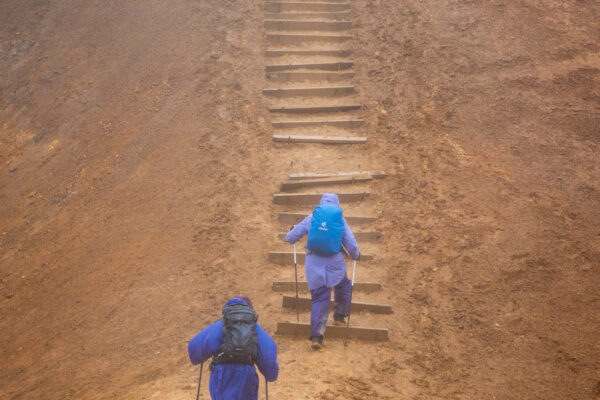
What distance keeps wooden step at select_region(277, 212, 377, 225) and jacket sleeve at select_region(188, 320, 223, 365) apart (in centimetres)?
480

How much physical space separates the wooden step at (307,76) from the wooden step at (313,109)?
1144 millimetres

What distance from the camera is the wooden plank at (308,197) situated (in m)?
9.44

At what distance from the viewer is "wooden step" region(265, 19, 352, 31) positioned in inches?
533

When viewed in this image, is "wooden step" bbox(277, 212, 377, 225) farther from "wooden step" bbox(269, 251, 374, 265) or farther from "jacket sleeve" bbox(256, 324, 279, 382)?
"jacket sleeve" bbox(256, 324, 279, 382)

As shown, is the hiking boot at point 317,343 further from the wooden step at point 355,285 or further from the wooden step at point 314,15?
the wooden step at point 314,15

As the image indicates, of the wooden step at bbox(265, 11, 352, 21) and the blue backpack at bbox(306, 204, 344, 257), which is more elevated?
the wooden step at bbox(265, 11, 352, 21)

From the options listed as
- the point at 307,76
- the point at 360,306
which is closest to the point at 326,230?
the point at 360,306

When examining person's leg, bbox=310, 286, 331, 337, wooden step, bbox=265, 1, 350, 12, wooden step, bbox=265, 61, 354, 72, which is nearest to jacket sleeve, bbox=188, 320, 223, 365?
person's leg, bbox=310, 286, 331, 337

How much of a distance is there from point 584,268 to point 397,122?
4.98m

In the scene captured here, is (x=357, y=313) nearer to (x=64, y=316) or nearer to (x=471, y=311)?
(x=471, y=311)

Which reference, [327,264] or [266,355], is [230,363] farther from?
[327,264]

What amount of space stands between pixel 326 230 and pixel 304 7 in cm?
1017

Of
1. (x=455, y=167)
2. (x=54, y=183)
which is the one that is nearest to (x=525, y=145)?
(x=455, y=167)

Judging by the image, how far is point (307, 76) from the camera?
489 inches
